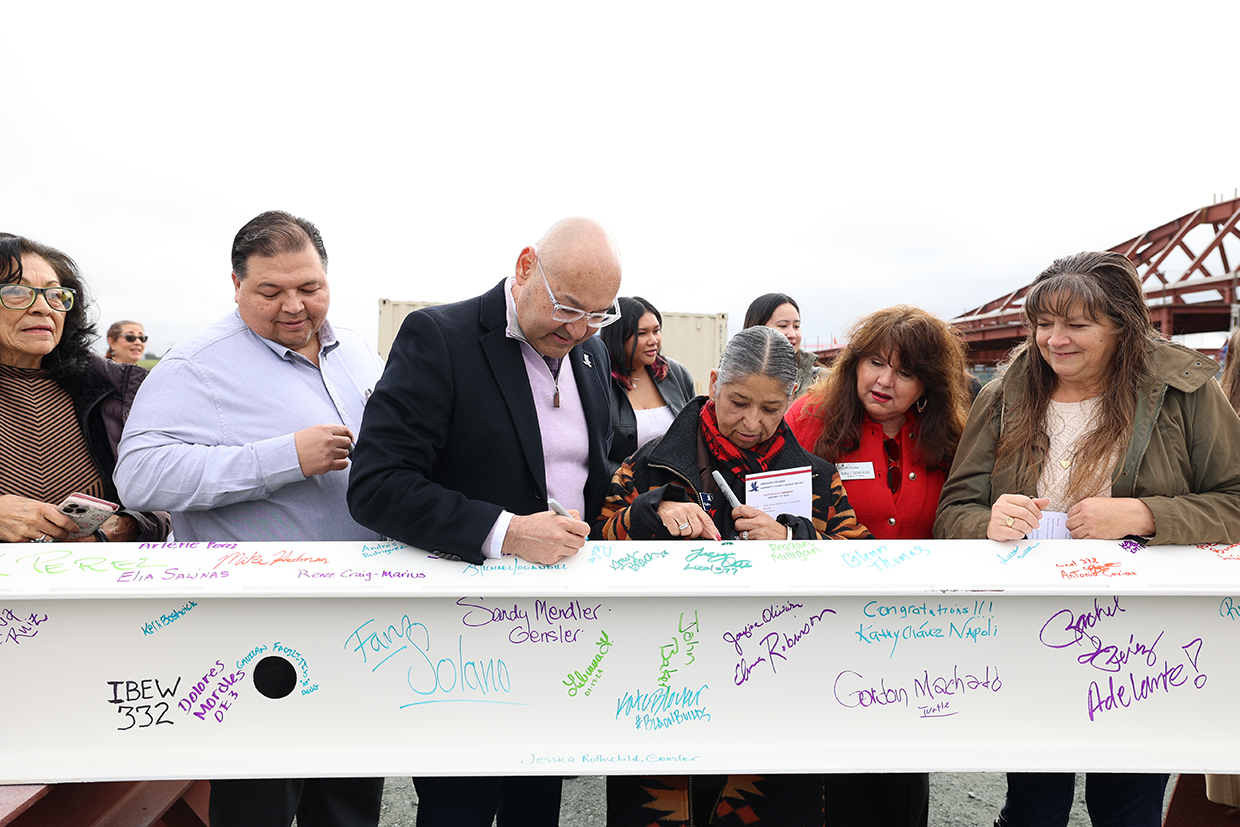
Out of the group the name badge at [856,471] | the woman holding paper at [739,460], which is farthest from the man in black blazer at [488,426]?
the name badge at [856,471]

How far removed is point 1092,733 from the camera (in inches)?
58.6

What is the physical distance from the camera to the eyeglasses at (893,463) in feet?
7.02

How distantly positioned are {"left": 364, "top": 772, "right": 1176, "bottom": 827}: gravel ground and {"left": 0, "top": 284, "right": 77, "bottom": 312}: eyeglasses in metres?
2.09

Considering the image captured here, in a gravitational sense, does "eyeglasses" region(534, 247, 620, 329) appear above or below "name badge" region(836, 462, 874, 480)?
above

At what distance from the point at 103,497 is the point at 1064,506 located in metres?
2.75

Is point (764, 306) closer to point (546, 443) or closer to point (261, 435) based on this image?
point (546, 443)

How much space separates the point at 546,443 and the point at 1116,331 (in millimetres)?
1560

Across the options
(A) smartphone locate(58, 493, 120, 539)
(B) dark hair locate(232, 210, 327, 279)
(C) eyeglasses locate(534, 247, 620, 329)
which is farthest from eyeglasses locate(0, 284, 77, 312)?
(C) eyeglasses locate(534, 247, 620, 329)

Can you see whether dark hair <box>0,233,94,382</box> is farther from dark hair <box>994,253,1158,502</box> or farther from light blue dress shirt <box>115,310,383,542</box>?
dark hair <box>994,253,1158,502</box>

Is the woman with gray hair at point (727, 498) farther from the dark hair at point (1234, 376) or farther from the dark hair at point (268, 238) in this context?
the dark hair at point (1234, 376)

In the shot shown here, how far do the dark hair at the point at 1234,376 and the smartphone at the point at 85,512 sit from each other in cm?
387

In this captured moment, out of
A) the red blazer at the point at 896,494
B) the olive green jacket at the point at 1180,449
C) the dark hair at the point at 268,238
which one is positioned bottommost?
the red blazer at the point at 896,494

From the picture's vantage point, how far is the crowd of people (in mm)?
1588

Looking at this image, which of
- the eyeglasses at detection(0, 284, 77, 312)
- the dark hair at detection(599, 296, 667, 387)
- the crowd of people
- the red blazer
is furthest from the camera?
the dark hair at detection(599, 296, 667, 387)
